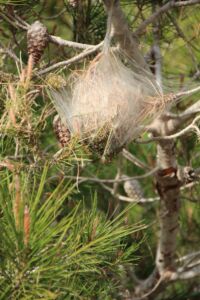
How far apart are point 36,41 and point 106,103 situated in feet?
0.46

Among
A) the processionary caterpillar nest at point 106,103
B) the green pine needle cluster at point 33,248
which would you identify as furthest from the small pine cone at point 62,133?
the green pine needle cluster at point 33,248

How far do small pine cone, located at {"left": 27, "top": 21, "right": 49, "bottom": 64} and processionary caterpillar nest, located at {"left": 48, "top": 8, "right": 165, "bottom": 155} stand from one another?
0.06m

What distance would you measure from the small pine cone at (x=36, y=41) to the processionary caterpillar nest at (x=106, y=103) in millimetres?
58

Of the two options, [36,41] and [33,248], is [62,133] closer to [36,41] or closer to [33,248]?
[36,41]

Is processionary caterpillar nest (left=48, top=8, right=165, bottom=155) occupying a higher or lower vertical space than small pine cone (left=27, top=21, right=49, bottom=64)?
lower

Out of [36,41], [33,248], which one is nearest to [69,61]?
[36,41]

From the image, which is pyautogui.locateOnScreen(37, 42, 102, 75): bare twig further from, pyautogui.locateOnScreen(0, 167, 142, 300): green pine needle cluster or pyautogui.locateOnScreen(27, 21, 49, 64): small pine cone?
pyautogui.locateOnScreen(0, 167, 142, 300): green pine needle cluster

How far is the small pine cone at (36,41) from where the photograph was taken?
1.09 meters

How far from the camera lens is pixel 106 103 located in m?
1.07

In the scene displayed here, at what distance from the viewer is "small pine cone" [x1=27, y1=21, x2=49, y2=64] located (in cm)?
109

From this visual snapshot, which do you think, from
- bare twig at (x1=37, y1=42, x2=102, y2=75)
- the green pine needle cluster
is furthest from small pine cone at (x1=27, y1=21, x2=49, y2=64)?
the green pine needle cluster

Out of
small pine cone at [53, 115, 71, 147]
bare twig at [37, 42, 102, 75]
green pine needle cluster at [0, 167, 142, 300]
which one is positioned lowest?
green pine needle cluster at [0, 167, 142, 300]

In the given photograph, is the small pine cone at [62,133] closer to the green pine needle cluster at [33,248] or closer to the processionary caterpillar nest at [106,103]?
the processionary caterpillar nest at [106,103]

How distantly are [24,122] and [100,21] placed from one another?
539 mm
